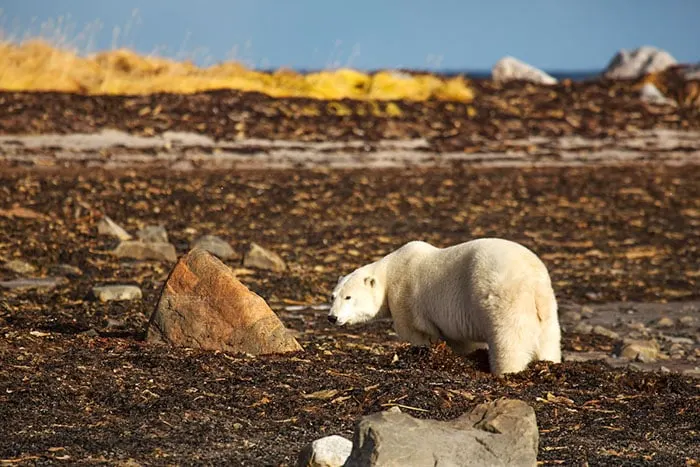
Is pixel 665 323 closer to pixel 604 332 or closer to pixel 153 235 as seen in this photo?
pixel 604 332

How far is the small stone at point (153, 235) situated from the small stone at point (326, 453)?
9.69 m

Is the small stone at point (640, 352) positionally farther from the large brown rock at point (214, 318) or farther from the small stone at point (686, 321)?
the large brown rock at point (214, 318)

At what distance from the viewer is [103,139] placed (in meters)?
24.1

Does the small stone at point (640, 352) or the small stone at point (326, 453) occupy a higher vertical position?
Answer: the small stone at point (326, 453)

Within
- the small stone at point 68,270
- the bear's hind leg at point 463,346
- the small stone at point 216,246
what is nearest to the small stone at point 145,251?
the small stone at point 216,246

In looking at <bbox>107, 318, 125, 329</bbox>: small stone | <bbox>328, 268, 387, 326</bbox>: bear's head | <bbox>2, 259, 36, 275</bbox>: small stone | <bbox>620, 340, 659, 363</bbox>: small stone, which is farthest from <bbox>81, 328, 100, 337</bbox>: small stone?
<bbox>620, 340, 659, 363</bbox>: small stone

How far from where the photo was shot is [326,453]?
18.2ft

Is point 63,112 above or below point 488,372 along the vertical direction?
above

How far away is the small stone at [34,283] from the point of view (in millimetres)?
12023

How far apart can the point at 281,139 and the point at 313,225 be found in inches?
347

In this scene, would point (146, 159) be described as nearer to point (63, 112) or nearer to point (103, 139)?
point (103, 139)

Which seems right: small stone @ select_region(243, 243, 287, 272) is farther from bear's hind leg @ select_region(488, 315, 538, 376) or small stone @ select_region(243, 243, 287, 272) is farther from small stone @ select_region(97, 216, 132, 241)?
bear's hind leg @ select_region(488, 315, 538, 376)

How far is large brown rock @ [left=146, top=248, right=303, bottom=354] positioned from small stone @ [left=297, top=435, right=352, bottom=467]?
8.90 feet

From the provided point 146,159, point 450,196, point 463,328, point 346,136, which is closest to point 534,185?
point 450,196
